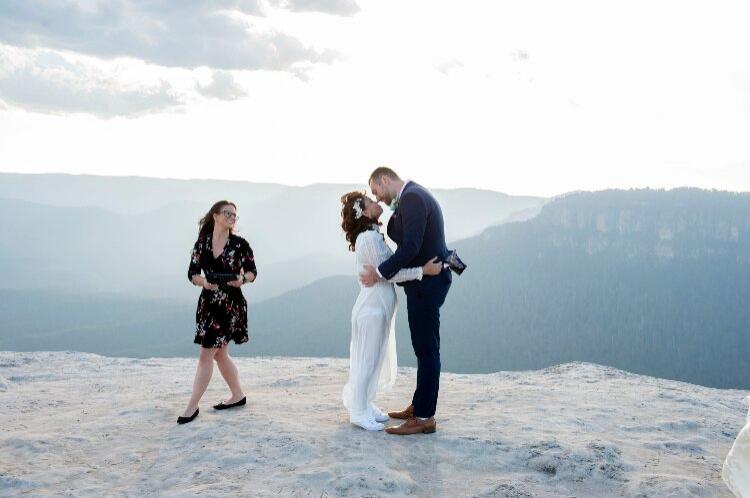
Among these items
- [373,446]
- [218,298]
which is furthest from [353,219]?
[373,446]

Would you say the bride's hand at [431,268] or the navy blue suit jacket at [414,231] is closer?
the navy blue suit jacket at [414,231]

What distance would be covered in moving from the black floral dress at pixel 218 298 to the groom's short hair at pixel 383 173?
1625 millimetres

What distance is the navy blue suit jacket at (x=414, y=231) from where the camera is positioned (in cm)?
525

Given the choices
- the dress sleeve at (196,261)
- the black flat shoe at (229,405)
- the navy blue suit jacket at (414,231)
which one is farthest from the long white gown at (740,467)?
the dress sleeve at (196,261)

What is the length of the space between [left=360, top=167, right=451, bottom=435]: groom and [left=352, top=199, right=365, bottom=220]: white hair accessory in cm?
21

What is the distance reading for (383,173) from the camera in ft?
18.1

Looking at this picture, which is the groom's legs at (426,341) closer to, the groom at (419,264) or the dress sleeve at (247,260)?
the groom at (419,264)

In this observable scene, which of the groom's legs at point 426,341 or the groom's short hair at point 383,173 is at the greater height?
the groom's short hair at point 383,173

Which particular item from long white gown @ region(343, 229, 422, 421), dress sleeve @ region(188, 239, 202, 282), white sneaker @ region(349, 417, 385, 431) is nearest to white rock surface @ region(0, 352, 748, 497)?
white sneaker @ region(349, 417, 385, 431)

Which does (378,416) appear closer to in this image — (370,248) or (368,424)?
(368,424)

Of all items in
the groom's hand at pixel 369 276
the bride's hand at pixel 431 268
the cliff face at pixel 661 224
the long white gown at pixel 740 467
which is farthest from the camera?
the cliff face at pixel 661 224

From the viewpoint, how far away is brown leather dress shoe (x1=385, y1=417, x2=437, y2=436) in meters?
5.67

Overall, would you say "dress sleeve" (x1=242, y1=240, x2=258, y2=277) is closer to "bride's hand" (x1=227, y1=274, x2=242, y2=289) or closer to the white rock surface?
"bride's hand" (x1=227, y1=274, x2=242, y2=289)

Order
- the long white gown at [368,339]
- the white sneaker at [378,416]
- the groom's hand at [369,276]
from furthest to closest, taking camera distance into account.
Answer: the white sneaker at [378,416] < the long white gown at [368,339] < the groom's hand at [369,276]
